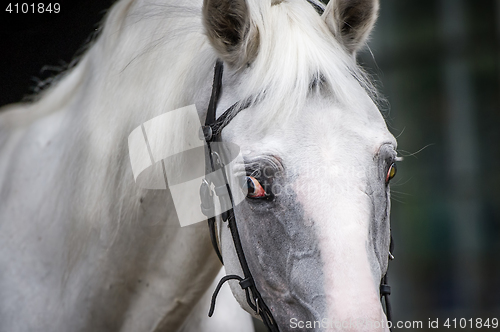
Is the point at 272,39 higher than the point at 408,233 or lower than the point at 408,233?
higher

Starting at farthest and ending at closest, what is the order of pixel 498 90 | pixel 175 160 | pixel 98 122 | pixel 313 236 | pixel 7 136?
pixel 498 90 → pixel 7 136 → pixel 98 122 → pixel 175 160 → pixel 313 236

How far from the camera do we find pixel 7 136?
1426 mm

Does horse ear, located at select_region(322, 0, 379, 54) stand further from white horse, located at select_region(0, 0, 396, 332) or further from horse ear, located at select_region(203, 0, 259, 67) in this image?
horse ear, located at select_region(203, 0, 259, 67)

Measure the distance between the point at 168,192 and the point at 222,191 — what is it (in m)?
0.17

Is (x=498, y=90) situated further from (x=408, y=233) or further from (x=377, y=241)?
(x=377, y=241)

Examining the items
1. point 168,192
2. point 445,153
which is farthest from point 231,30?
point 445,153

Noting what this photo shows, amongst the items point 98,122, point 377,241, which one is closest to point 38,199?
point 98,122

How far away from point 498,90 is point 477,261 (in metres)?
1.14

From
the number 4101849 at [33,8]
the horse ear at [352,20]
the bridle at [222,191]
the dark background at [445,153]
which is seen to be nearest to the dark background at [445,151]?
the dark background at [445,153]

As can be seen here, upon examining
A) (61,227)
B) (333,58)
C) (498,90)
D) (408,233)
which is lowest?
(408,233)

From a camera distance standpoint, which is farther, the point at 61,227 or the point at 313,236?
the point at 61,227

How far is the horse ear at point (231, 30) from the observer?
2.62 feet

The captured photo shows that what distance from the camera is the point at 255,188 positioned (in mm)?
744

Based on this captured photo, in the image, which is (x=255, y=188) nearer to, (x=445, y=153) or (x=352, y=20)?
(x=352, y=20)
